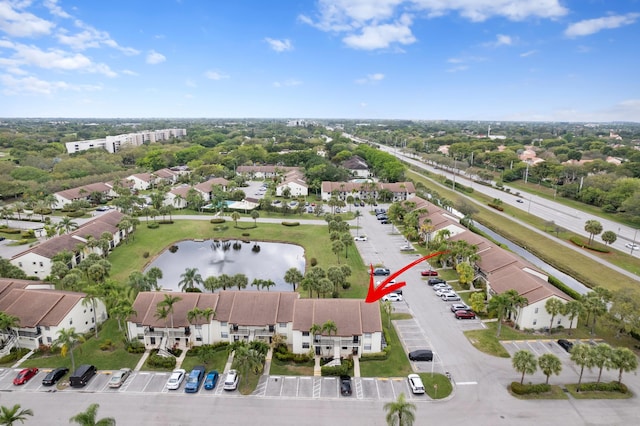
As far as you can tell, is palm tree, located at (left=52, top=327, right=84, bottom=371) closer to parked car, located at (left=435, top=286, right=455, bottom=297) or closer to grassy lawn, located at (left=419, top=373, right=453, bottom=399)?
grassy lawn, located at (left=419, top=373, right=453, bottom=399)

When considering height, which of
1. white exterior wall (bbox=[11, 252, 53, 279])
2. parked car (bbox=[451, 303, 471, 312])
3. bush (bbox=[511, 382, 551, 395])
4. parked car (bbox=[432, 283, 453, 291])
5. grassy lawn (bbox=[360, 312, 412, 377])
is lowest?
grassy lawn (bbox=[360, 312, 412, 377])

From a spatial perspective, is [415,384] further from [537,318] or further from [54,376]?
[54,376]

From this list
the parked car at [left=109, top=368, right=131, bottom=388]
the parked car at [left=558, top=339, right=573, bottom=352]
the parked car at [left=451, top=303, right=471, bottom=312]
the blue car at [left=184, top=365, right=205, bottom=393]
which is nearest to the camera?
the blue car at [left=184, top=365, right=205, bottom=393]

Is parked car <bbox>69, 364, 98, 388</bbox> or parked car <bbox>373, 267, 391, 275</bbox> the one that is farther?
parked car <bbox>373, 267, 391, 275</bbox>

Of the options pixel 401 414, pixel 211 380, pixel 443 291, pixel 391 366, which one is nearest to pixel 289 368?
pixel 211 380

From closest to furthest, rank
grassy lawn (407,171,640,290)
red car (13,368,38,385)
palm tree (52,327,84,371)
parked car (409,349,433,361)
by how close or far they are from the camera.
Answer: red car (13,368,38,385), palm tree (52,327,84,371), parked car (409,349,433,361), grassy lawn (407,171,640,290)

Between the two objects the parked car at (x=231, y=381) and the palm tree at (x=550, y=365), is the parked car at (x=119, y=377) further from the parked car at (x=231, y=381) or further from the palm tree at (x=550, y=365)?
the palm tree at (x=550, y=365)

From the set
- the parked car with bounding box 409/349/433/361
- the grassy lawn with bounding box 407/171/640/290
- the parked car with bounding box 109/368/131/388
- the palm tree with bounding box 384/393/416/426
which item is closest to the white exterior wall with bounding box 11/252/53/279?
the parked car with bounding box 109/368/131/388

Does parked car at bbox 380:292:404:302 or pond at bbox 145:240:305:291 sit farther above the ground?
parked car at bbox 380:292:404:302
